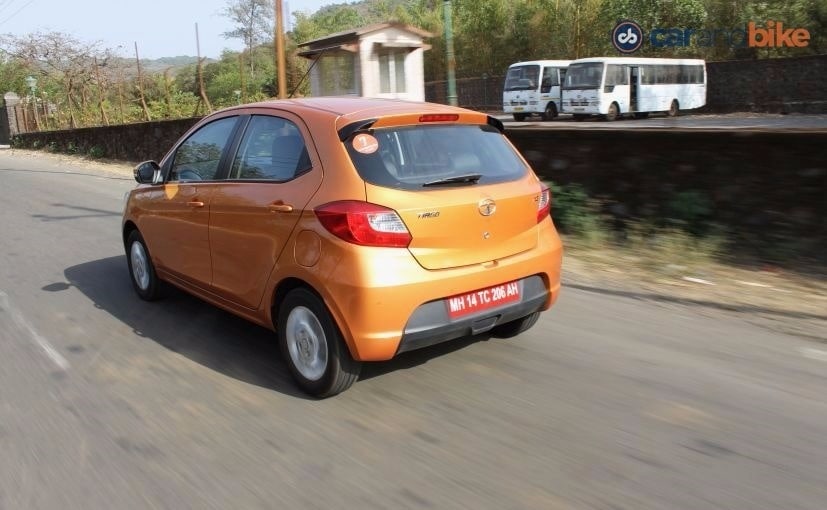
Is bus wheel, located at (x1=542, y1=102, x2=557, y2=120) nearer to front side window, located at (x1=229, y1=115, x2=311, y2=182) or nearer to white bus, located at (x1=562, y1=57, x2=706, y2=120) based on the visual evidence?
white bus, located at (x1=562, y1=57, x2=706, y2=120)

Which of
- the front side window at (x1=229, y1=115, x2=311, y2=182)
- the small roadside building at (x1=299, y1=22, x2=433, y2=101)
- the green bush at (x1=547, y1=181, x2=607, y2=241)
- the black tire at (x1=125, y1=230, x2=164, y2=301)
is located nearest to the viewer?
the front side window at (x1=229, y1=115, x2=311, y2=182)

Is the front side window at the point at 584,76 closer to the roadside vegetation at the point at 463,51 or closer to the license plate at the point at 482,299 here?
the roadside vegetation at the point at 463,51

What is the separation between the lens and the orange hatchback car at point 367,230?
12.4 ft

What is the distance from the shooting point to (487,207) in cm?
412

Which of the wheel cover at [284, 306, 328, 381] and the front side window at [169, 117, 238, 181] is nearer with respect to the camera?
the wheel cover at [284, 306, 328, 381]

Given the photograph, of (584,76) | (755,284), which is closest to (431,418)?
(755,284)

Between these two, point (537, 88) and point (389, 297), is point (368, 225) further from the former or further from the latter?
point (537, 88)

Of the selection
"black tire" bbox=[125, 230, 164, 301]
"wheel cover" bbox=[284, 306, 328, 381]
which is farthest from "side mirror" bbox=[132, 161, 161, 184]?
"wheel cover" bbox=[284, 306, 328, 381]

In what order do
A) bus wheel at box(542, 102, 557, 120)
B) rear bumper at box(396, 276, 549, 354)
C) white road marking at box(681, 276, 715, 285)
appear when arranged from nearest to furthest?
1. rear bumper at box(396, 276, 549, 354)
2. white road marking at box(681, 276, 715, 285)
3. bus wheel at box(542, 102, 557, 120)

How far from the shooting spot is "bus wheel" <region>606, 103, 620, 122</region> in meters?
31.1

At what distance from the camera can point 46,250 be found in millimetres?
8680

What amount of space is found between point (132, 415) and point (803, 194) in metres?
5.89

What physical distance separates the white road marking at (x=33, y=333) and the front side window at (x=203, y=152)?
1.49 m

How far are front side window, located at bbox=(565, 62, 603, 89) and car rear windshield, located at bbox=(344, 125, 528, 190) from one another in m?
27.7
